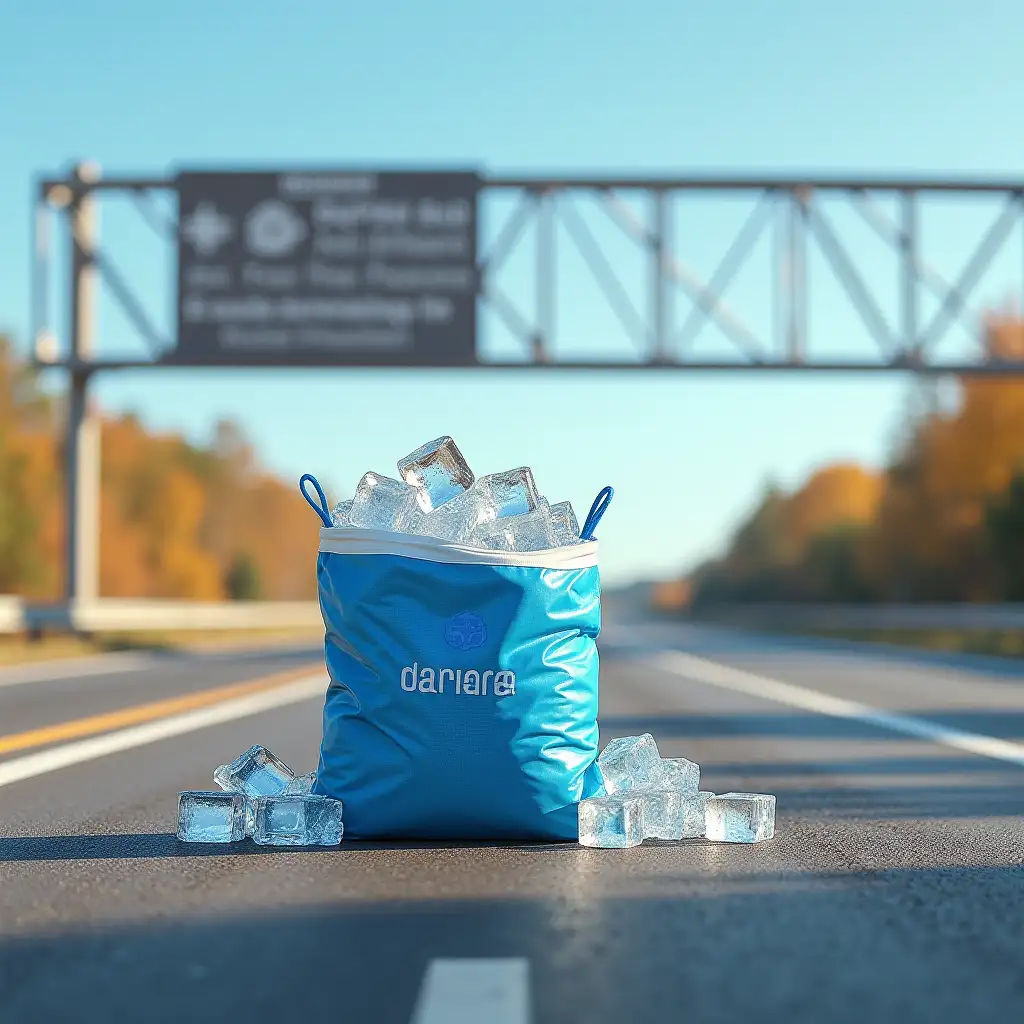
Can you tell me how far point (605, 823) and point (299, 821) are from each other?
3.05 feet

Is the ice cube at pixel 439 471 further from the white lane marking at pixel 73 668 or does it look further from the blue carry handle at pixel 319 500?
the white lane marking at pixel 73 668

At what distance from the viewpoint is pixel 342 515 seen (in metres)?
5.04

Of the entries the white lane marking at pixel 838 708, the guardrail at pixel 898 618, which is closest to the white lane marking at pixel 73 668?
the white lane marking at pixel 838 708

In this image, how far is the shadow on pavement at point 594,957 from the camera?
9.54ft

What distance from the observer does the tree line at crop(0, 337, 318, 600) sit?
2783 inches

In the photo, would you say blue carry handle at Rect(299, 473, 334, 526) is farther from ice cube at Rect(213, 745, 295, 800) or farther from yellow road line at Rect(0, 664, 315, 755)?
yellow road line at Rect(0, 664, 315, 755)

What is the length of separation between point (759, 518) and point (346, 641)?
→ 141 meters

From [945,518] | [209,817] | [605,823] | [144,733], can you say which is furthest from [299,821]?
[945,518]

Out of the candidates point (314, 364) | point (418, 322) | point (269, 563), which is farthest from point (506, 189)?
point (269, 563)

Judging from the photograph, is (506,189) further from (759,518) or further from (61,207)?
(759,518)

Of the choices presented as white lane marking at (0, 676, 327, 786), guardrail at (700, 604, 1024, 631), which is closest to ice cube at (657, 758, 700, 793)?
white lane marking at (0, 676, 327, 786)

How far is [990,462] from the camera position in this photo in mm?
58000

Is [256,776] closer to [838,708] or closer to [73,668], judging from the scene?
[838,708]

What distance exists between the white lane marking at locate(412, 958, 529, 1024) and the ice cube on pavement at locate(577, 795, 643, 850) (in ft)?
4.88
